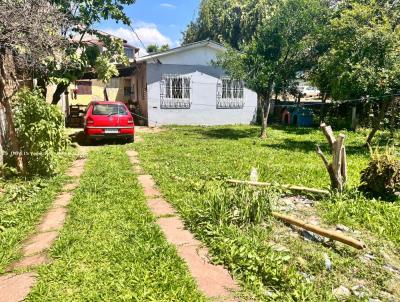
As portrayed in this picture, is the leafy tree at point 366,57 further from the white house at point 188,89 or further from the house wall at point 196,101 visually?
the house wall at point 196,101

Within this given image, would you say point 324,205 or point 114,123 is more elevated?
point 114,123

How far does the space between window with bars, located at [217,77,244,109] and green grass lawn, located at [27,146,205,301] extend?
1407 cm

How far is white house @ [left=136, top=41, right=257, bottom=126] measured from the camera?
17.8 m

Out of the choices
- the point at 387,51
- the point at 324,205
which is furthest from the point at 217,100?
the point at 324,205

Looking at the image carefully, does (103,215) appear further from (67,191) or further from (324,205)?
(324,205)

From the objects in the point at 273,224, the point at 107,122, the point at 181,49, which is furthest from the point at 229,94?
the point at 273,224

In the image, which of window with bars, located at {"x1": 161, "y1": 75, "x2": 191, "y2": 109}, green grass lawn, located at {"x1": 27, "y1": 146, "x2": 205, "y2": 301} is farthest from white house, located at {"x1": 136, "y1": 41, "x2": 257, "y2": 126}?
green grass lawn, located at {"x1": 27, "y1": 146, "x2": 205, "y2": 301}

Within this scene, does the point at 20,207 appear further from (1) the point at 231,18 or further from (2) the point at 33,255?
(1) the point at 231,18

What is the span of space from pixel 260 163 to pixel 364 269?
16.8 ft

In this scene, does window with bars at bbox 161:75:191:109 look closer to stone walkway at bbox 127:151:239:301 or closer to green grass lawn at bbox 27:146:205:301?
stone walkway at bbox 127:151:239:301

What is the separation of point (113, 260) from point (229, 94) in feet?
54.4

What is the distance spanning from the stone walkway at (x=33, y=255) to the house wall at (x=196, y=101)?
40.5ft

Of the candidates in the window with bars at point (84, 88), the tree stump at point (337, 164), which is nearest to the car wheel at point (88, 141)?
the tree stump at point (337, 164)

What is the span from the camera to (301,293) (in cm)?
314
